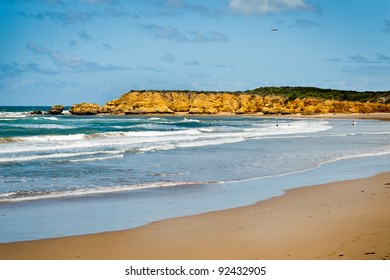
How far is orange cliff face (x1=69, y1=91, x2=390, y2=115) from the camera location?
115 metres

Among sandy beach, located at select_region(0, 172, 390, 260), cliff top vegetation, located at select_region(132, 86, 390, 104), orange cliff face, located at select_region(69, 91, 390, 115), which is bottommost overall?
sandy beach, located at select_region(0, 172, 390, 260)

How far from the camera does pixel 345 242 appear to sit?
733 centimetres

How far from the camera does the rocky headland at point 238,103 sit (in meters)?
115

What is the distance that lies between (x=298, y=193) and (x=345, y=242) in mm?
5262

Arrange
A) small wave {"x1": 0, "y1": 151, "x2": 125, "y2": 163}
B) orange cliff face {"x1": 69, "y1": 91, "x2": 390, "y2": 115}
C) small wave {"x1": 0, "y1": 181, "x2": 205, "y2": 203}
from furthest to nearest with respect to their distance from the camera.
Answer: orange cliff face {"x1": 69, "y1": 91, "x2": 390, "y2": 115} → small wave {"x1": 0, "y1": 151, "x2": 125, "y2": 163} → small wave {"x1": 0, "y1": 181, "x2": 205, "y2": 203}

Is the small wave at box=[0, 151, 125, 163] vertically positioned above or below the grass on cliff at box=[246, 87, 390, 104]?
below

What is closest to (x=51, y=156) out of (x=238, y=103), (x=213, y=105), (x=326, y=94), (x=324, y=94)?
(x=213, y=105)

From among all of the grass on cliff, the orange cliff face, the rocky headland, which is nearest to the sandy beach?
the orange cliff face

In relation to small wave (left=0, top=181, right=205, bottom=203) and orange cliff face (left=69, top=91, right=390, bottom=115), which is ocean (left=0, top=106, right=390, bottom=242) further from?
orange cliff face (left=69, top=91, right=390, bottom=115)

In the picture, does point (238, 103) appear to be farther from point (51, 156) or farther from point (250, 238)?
point (250, 238)

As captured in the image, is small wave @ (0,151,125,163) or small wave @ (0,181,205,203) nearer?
small wave @ (0,181,205,203)
